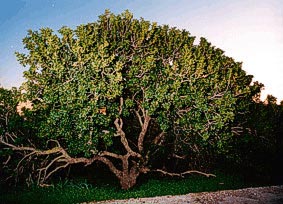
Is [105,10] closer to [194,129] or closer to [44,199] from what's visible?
[194,129]

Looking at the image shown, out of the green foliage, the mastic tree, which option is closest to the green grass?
the mastic tree

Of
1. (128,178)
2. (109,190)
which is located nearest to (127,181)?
(128,178)

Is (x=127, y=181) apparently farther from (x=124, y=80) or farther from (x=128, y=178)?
(x=124, y=80)

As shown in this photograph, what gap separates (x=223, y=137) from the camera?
898 inches

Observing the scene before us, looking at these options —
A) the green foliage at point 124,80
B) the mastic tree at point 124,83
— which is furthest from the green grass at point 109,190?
the green foliage at point 124,80

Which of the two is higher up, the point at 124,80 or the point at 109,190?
the point at 124,80

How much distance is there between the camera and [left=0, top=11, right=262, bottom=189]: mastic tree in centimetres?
1892

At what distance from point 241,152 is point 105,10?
15716 millimetres

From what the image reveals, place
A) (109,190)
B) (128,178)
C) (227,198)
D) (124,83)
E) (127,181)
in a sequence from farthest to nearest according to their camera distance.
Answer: (128,178)
(127,181)
(109,190)
(124,83)
(227,198)

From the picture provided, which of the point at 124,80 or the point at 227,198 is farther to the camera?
the point at 124,80

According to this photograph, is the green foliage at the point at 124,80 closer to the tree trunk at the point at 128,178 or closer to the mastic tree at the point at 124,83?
the mastic tree at the point at 124,83

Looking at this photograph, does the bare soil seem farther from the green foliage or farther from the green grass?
the green foliage

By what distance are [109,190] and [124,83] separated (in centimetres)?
810

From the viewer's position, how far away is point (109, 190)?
2380 centimetres
